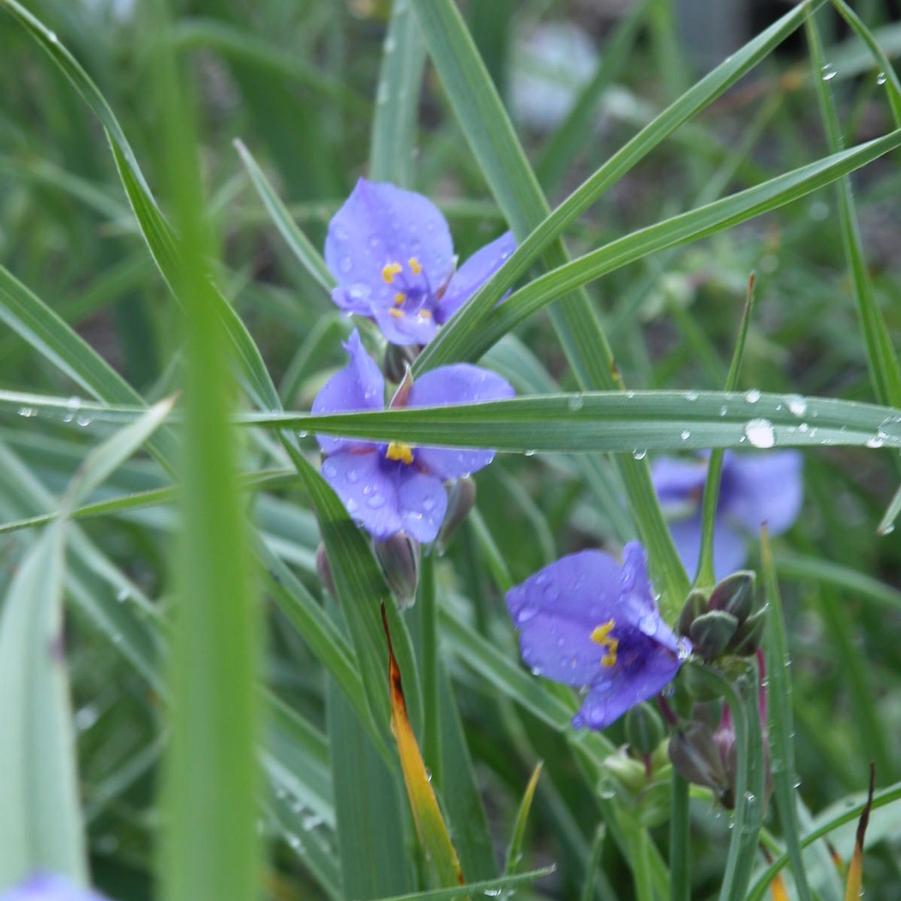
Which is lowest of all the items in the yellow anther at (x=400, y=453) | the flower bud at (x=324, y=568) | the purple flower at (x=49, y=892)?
the purple flower at (x=49, y=892)

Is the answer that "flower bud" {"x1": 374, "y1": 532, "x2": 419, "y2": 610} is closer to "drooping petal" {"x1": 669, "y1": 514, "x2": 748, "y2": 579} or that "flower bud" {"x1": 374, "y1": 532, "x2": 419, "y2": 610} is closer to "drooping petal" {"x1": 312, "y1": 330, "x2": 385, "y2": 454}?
"drooping petal" {"x1": 312, "y1": 330, "x2": 385, "y2": 454}

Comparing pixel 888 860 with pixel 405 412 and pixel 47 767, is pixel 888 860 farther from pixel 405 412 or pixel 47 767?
pixel 47 767

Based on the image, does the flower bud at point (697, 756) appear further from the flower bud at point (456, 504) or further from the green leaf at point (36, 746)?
the green leaf at point (36, 746)

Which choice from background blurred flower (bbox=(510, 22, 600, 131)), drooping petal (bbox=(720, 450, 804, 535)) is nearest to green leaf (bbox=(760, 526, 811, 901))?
drooping petal (bbox=(720, 450, 804, 535))

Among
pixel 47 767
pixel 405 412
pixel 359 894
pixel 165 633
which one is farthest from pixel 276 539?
pixel 47 767

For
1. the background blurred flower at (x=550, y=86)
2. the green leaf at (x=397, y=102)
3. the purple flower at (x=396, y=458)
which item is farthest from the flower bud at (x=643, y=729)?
the background blurred flower at (x=550, y=86)

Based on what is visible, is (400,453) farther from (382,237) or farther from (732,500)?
(732,500)
